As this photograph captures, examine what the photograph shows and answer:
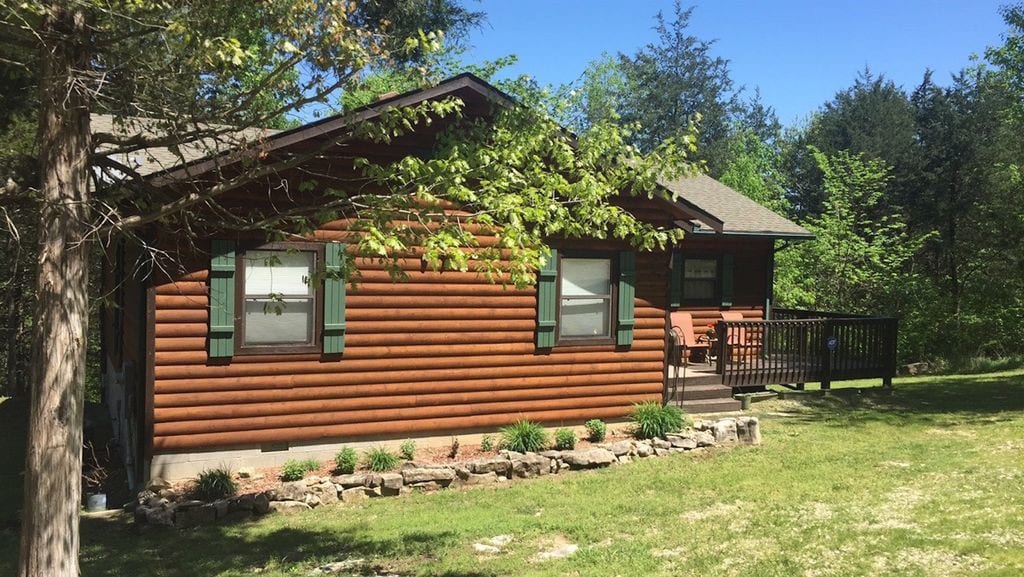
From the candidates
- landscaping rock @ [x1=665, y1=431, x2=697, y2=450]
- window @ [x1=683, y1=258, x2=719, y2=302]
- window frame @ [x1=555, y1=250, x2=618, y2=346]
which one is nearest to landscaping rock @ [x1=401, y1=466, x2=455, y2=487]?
window frame @ [x1=555, y1=250, x2=618, y2=346]

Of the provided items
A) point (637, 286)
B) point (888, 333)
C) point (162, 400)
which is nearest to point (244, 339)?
point (162, 400)

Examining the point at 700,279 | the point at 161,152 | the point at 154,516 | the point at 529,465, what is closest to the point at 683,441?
the point at 529,465

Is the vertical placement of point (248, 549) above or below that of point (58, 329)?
below

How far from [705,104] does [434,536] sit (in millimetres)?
44458

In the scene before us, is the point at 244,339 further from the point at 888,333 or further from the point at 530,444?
the point at 888,333

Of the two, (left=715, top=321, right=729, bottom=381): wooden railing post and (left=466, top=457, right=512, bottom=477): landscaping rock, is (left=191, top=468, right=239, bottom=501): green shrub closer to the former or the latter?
(left=466, top=457, right=512, bottom=477): landscaping rock

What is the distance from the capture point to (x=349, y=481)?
909 centimetres

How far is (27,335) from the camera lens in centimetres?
2119

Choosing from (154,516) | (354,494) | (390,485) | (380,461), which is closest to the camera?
(154,516)

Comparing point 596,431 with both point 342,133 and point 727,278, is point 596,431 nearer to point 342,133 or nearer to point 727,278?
point 342,133

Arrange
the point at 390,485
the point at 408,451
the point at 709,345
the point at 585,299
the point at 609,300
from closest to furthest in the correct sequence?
1. the point at 390,485
2. the point at 408,451
3. the point at 585,299
4. the point at 609,300
5. the point at 709,345

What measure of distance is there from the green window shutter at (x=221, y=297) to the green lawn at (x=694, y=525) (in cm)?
224

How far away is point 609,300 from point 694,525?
4.82 m

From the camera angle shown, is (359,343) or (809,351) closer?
(359,343)
